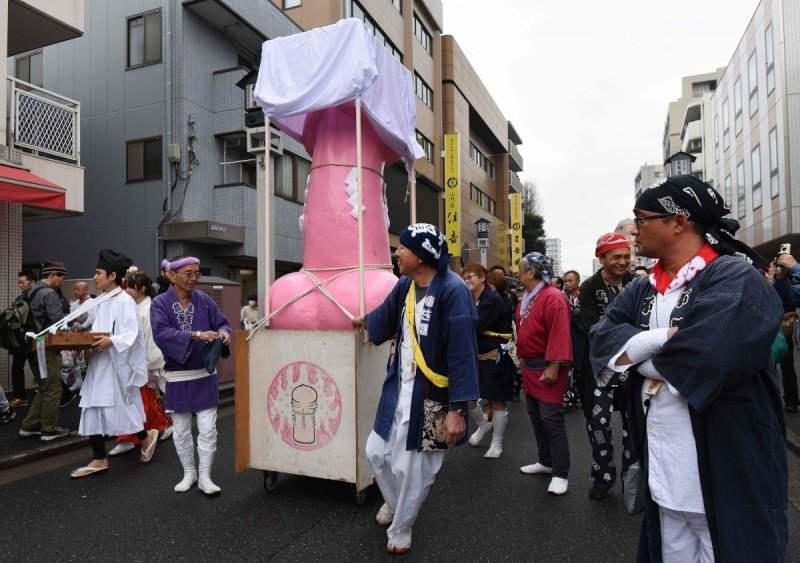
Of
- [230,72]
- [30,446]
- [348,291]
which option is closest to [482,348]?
[348,291]

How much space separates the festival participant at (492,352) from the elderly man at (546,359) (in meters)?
0.54

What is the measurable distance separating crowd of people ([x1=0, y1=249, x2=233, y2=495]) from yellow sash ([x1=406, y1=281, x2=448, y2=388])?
1.83m

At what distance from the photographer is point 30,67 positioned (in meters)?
14.5

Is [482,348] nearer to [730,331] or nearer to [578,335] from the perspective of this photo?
[578,335]

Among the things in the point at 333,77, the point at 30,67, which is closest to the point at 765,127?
the point at 333,77

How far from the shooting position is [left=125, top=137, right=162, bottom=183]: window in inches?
499

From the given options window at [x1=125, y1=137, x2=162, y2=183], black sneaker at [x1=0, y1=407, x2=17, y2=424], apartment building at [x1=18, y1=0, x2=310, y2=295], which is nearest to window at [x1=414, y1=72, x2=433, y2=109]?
apartment building at [x1=18, y1=0, x2=310, y2=295]

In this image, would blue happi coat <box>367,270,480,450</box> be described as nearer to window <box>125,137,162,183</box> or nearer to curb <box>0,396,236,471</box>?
curb <box>0,396,236,471</box>

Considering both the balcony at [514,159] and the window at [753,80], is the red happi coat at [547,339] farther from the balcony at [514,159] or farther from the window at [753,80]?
the balcony at [514,159]

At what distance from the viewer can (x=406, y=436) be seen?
9.95 ft

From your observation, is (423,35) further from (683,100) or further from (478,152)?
(683,100)

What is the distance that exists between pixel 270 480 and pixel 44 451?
110 inches

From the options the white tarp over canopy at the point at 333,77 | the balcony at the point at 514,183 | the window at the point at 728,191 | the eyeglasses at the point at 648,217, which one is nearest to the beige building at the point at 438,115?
the balcony at the point at 514,183

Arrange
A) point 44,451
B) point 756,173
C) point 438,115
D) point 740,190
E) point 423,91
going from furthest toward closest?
point 740,190 → point 438,115 → point 423,91 → point 756,173 → point 44,451
